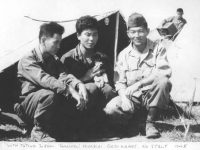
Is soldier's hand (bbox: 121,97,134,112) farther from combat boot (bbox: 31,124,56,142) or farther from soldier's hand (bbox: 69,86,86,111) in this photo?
combat boot (bbox: 31,124,56,142)

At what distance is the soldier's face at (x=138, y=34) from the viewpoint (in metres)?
2.50

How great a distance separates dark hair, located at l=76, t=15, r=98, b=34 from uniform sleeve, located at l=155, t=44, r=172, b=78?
564 millimetres

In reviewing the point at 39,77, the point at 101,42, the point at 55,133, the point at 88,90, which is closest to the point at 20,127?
the point at 55,133

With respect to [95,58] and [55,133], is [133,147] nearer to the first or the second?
[55,133]

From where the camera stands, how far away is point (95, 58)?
8.45 ft

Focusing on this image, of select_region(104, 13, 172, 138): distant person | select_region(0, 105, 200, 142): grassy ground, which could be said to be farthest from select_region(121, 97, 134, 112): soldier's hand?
select_region(0, 105, 200, 142): grassy ground

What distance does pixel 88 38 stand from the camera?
8.27 ft

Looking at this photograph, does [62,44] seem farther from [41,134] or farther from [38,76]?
[41,134]

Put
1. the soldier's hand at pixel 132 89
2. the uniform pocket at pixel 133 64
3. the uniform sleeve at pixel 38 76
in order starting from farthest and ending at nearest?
the uniform pocket at pixel 133 64 → the soldier's hand at pixel 132 89 → the uniform sleeve at pixel 38 76

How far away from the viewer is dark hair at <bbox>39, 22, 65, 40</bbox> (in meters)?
2.51

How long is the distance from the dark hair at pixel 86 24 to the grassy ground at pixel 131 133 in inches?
32.4

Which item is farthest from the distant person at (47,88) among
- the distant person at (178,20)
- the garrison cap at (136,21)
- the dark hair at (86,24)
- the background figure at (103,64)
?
the distant person at (178,20)

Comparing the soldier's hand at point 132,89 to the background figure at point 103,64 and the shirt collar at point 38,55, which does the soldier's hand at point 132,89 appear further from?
the shirt collar at point 38,55

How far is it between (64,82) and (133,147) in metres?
0.76
